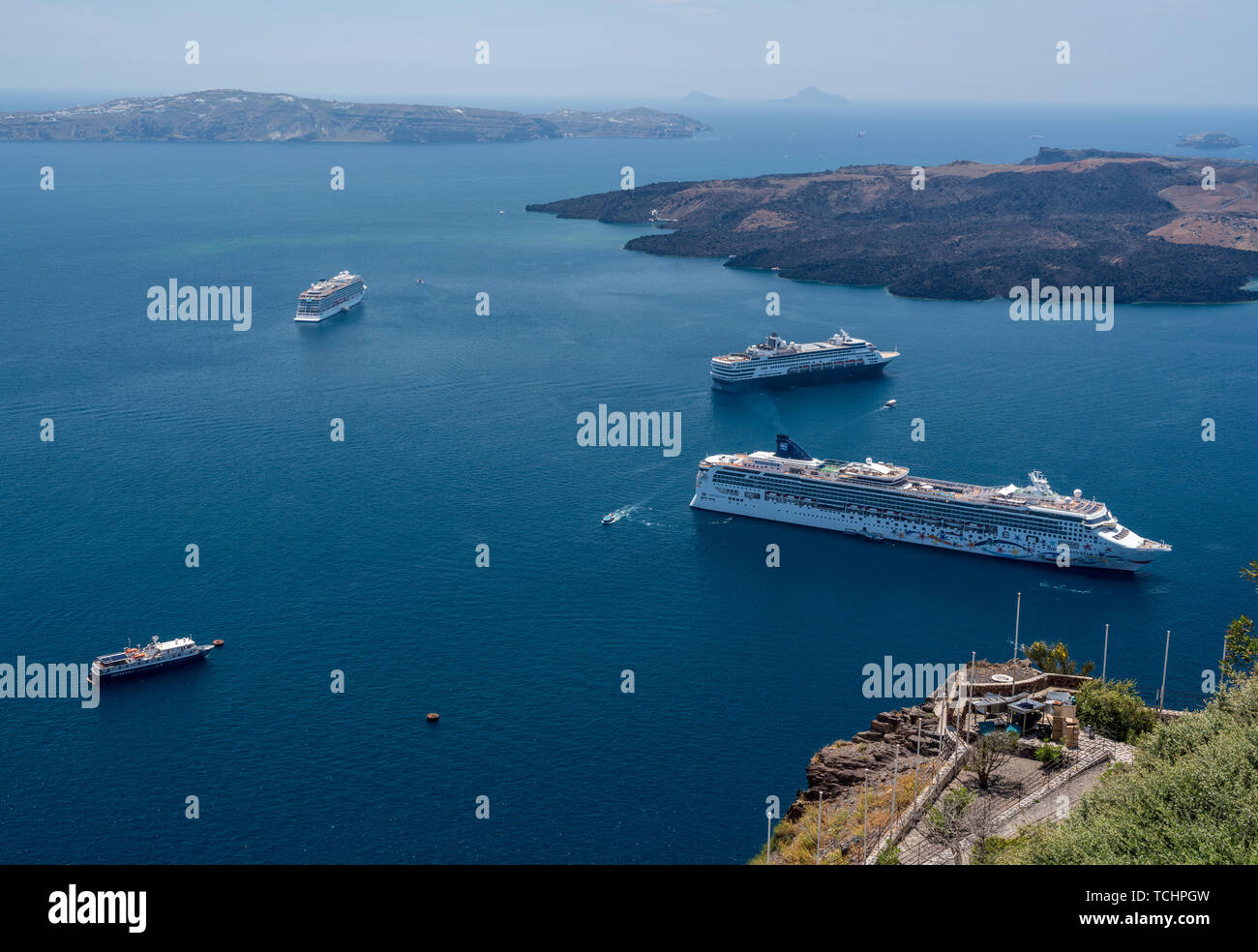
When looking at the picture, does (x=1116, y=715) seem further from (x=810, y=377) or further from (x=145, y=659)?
(x=810, y=377)

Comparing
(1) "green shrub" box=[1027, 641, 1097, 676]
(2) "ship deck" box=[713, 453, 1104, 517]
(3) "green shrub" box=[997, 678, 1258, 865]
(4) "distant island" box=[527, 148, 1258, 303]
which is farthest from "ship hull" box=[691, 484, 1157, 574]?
(4) "distant island" box=[527, 148, 1258, 303]

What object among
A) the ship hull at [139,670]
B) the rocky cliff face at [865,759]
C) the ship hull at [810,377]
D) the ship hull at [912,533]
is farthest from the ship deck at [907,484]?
the ship hull at [139,670]

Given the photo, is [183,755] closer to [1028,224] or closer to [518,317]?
[518,317]

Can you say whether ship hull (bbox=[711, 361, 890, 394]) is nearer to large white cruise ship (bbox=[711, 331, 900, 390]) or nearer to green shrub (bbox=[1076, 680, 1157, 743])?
large white cruise ship (bbox=[711, 331, 900, 390])

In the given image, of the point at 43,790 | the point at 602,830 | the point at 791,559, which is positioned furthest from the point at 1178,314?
the point at 43,790

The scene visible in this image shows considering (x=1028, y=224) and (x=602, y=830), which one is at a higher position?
(x=1028, y=224)

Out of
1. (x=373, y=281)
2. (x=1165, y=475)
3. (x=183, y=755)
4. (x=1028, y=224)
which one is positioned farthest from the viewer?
(x=1028, y=224)

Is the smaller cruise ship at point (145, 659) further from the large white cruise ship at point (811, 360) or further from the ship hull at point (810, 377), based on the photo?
the large white cruise ship at point (811, 360)
